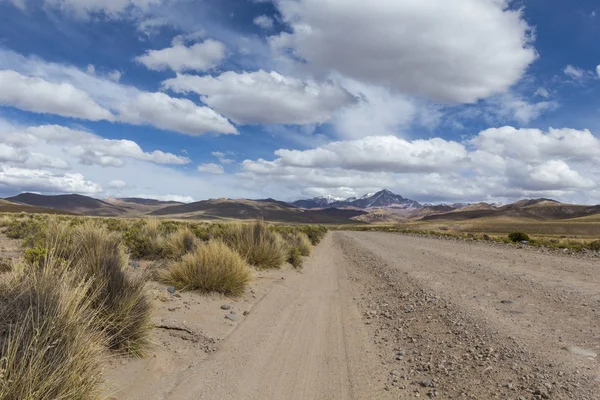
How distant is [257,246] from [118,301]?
9013 millimetres

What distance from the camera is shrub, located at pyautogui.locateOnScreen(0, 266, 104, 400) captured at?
122 inches

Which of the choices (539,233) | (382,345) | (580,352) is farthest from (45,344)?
(539,233)

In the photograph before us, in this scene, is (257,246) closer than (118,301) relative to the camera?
No

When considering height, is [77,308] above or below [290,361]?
above

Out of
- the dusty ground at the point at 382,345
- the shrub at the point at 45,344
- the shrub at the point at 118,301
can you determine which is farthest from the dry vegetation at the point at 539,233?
the shrub at the point at 45,344

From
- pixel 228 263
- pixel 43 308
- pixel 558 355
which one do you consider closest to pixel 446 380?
pixel 558 355

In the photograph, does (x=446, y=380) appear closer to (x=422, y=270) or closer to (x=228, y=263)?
(x=228, y=263)

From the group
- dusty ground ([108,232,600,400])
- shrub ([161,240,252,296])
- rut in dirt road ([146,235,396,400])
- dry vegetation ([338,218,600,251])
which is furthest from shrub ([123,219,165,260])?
dry vegetation ([338,218,600,251])

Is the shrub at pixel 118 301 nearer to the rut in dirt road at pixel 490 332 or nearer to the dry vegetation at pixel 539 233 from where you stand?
the rut in dirt road at pixel 490 332

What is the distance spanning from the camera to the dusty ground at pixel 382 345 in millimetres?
4945

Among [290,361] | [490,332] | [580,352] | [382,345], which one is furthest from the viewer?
[382,345]

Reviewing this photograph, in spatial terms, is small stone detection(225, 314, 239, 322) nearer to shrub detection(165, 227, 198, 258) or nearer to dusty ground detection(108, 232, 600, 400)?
dusty ground detection(108, 232, 600, 400)

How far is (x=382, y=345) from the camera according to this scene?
→ 6977 millimetres

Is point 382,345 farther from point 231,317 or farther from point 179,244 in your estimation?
point 179,244
